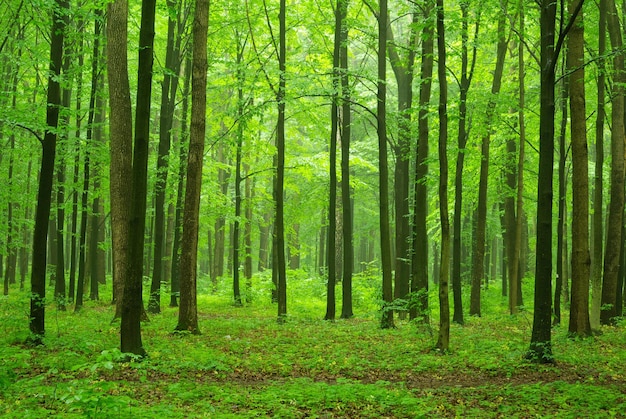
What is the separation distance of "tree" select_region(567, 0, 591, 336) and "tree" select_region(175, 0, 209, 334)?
8.56 m

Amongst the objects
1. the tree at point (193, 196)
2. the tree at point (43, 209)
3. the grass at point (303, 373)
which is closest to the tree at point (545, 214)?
the grass at point (303, 373)

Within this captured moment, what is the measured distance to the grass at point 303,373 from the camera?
6.70 meters

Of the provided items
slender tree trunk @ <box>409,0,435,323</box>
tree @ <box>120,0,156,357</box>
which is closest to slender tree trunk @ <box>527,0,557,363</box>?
slender tree trunk @ <box>409,0,435,323</box>

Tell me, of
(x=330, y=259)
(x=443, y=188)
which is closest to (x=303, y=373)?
(x=443, y=188)

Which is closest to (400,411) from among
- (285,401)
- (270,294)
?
(285,401)

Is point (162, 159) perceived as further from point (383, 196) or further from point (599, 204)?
point (599, 204)

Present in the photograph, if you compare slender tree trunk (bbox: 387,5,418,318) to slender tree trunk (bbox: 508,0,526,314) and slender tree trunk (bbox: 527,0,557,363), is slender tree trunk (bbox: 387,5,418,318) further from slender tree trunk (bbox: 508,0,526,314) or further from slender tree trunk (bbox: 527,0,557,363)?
slender tree trunk (bbox: 527,0,557,363)

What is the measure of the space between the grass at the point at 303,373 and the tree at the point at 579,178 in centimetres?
Result: 131

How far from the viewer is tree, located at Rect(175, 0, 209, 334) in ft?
42.5

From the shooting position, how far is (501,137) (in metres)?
19.6

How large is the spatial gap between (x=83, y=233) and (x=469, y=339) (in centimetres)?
1253

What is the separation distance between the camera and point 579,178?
11.9 meters

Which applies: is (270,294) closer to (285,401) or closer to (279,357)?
(279,357)

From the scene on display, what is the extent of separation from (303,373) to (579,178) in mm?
7426
